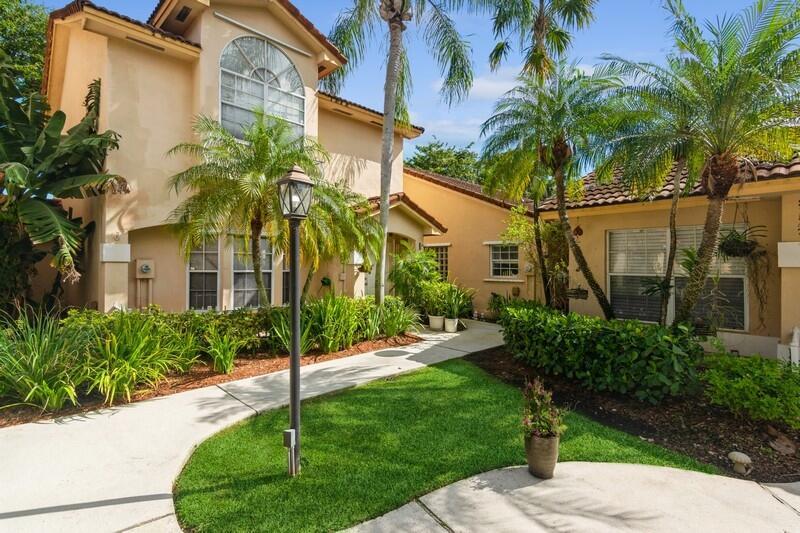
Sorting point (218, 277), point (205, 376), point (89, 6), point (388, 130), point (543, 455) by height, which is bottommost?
point (205, 376)

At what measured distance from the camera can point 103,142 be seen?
9352 millimetres

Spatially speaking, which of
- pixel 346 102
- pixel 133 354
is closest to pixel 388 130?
pixel 346 102

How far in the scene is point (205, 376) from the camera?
823 centimetres

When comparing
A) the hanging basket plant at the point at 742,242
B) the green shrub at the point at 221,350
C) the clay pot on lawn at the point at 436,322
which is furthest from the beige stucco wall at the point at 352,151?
the hanging basket plant at the point at 742,242

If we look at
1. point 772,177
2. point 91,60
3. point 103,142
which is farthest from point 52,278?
point 772,177

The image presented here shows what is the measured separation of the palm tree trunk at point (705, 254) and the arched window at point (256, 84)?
11507 millimetres

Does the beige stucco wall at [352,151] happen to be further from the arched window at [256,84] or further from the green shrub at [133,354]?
the green shrub at [133,354]

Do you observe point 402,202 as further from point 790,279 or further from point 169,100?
point 790,279

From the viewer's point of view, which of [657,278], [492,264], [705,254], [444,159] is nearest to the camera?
[705,254]

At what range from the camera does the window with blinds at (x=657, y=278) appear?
9664 mm

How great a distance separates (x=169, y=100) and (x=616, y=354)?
12811 millimetres

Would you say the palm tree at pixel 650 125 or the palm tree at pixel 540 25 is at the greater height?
the palm tree at pixel 540 25

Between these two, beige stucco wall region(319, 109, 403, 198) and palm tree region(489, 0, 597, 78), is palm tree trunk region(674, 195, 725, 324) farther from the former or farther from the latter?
beige stucco wall region(319, 109, 403, 198)

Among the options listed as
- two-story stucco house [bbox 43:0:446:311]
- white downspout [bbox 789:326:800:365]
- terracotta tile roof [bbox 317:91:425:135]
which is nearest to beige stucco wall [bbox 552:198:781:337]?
white downspout [bbox 789:326:800:365]
